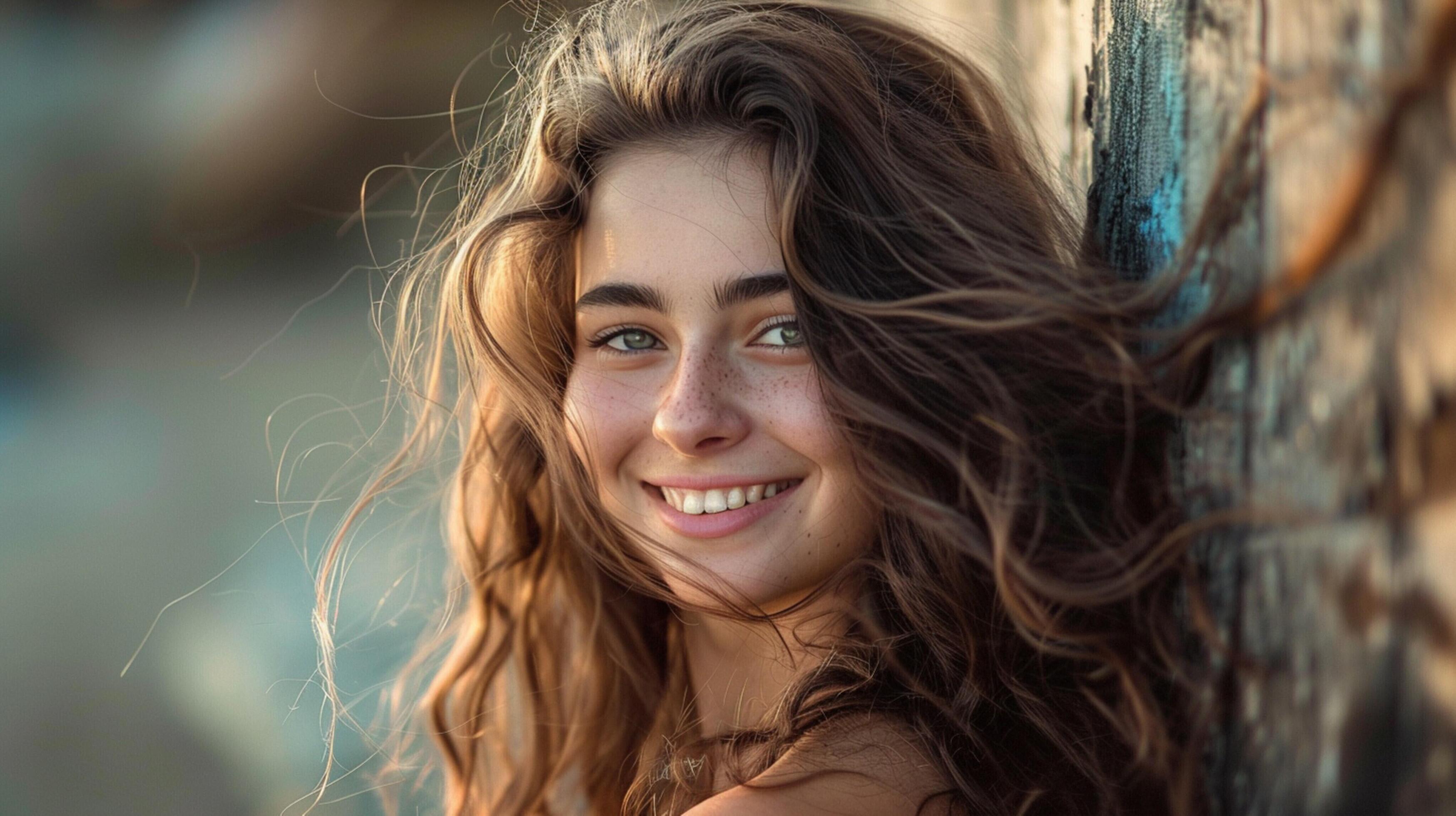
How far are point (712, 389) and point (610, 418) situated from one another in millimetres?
195

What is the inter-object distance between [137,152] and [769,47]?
15.7ft

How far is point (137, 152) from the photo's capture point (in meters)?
5.45

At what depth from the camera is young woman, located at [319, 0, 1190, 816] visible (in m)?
1.35

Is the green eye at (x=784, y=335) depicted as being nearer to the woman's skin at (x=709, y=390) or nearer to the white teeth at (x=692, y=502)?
the woman's skin at (x=709, y=390)

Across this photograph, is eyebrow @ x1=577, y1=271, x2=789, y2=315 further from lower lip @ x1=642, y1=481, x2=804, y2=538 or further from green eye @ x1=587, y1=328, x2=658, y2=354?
lower lip @ x1=642, y1=481, x2=804, y2=538

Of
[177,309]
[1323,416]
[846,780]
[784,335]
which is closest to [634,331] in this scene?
[784,335]

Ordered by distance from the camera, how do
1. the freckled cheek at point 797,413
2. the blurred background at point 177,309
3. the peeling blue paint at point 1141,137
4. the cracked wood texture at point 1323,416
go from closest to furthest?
the cracked wood texture at point 1323,416 < the peeling blue paint at point 1141,137 < the freckled cheek at point 797,413 < the blurred background at point 177,309

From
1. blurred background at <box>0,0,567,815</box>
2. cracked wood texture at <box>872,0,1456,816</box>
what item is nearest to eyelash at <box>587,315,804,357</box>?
cracked wood texture at <box>872,0,1456,816</box>

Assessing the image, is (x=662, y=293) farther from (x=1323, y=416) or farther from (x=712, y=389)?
(x=1323, y=416)

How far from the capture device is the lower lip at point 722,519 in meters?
1.55

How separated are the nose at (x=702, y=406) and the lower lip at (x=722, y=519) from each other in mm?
92

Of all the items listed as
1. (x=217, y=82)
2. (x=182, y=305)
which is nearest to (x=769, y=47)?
(x=217, y=82)

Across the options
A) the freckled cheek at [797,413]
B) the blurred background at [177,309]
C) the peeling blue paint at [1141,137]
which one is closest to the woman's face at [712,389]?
the freckled cheek at [797,413]

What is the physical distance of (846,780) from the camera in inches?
54.1
